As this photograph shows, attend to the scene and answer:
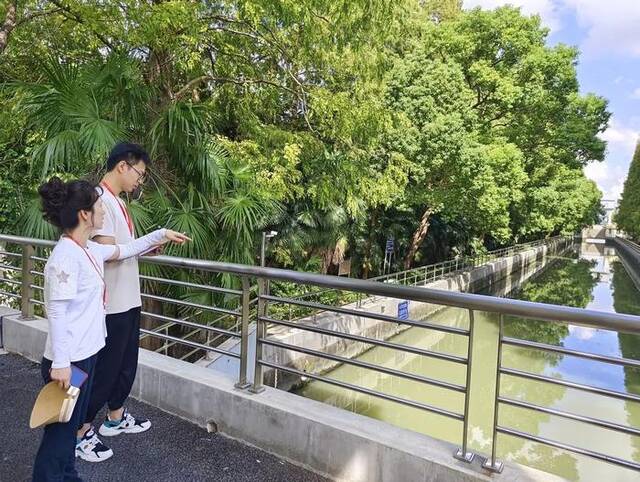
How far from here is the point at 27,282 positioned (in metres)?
4.20

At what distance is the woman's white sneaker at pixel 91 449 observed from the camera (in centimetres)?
245

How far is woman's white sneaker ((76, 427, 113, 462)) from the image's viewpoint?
96.3 inches

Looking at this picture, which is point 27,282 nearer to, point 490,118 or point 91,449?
point 91,449

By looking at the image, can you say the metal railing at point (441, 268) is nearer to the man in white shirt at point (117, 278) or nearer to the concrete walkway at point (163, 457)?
the concrete walkway at point (163, 457)

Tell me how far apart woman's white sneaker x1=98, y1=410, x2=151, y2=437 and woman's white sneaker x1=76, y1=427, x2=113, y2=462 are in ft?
0.62

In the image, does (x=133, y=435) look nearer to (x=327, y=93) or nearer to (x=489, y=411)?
(x=327, y=93)

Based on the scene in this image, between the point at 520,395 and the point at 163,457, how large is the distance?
9932mm

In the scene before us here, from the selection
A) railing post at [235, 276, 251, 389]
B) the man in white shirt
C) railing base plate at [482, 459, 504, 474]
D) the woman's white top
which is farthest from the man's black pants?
railing base plate at [482, 459, 504, 474]

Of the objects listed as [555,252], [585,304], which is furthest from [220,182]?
[555,252]

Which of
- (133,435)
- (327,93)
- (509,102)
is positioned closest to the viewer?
(133,435)

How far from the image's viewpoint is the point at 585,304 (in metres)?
21.7

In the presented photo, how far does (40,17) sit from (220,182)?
3.08m

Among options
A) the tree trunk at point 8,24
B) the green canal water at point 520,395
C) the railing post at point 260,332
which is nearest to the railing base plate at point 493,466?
the railing post at point 260,332

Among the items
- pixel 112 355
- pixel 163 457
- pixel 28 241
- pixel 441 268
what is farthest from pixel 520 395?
pixel 112 355
